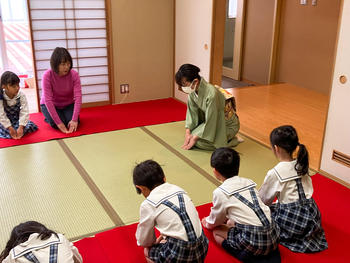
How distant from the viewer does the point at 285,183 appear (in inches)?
86.4

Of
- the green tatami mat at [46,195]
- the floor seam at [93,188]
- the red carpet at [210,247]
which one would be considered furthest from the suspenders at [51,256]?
the floor seam at [93,188]

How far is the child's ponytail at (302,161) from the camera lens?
2.14 m

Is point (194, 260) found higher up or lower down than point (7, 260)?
lower down

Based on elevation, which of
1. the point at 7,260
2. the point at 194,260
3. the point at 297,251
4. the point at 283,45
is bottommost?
the point at 297,251

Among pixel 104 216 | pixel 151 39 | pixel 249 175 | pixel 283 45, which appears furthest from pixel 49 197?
pixel 283 45

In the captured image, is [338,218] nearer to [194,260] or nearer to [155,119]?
[194,260]

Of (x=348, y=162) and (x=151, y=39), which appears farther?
(x=151, y=39)

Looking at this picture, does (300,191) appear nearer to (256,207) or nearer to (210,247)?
(256,207)

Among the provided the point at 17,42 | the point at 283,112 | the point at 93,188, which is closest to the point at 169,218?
the point at 93,188

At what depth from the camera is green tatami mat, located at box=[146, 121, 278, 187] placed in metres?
3.28

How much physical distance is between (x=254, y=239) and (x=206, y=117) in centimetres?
180

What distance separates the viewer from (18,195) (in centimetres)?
286

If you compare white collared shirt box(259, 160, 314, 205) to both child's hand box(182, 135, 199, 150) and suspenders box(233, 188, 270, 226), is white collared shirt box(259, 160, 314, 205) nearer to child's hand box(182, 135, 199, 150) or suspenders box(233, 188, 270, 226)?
suspenders box(233, 188, 270, 226)

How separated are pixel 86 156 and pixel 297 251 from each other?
6.81 feet
